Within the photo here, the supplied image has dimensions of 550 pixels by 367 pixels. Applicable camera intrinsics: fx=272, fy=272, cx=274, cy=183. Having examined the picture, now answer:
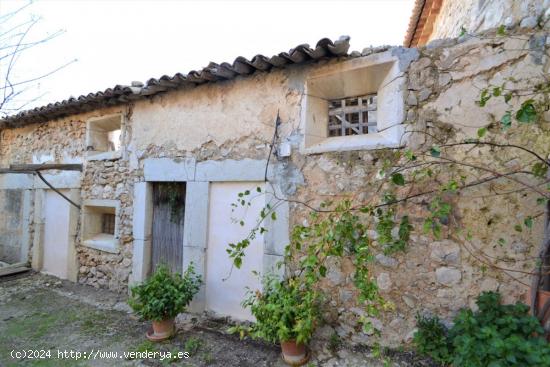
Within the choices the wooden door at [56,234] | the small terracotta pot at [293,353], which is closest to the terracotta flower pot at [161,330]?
the small terracotta pot at [293,353]

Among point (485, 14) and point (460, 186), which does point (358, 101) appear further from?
point (460, 186)

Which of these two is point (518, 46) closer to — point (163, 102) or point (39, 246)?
point (163, 102)

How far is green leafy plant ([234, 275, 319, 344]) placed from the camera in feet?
7.88

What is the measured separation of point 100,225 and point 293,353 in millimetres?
4390

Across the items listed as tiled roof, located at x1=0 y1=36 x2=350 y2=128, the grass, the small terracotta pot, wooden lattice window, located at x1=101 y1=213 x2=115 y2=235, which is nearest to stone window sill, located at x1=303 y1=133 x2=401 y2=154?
tiled roof, located at x1=0 y1=36 x2=350 y2=128

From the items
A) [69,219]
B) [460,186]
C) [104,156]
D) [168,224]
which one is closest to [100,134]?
[104,156]

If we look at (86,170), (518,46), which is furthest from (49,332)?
(518,46)

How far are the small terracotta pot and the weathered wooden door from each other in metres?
1.95

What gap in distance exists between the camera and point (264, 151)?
10.5ft

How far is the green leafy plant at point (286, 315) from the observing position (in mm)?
2402

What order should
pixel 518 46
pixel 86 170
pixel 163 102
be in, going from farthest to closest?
Answer: pixel 86 170
pixel 163 102
pixel 518 46

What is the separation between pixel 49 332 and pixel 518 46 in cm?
559

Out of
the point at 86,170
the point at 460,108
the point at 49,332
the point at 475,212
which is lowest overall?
the point at 49,332

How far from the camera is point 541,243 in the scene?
6.50 feet
